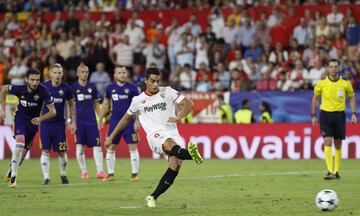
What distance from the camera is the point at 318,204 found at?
13.1m

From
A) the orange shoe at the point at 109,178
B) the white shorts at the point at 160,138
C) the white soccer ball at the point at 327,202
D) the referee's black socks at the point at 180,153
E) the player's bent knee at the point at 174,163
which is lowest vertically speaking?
the orange shoe at the point at 109,178

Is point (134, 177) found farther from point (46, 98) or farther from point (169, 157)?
point (169, 157)

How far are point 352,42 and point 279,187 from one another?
12735 mm

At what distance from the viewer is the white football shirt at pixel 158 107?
1452cm

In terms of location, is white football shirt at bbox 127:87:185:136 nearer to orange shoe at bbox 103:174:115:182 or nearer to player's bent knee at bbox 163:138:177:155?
player's bent knee at bbox 163:138:177:155

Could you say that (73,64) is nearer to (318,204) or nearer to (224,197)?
(224,197)

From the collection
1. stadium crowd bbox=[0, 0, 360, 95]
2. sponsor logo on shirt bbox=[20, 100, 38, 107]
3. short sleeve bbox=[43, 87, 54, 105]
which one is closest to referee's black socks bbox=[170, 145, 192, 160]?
short sleeve bbox=[43, 87, 54, 105]

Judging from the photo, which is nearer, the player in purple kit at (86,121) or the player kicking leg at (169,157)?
the player kicking leg at (169,157)

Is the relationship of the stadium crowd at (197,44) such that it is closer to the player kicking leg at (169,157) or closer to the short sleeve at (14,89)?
the short sleeve at (14,89)

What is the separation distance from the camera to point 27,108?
18.3 meters

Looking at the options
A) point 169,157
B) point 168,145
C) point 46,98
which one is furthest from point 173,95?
point 46,98

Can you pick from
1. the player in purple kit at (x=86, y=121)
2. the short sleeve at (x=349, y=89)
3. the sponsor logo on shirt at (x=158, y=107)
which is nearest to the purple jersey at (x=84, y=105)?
the player in purple kit at (x=86, y=121)

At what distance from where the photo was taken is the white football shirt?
1452 cm

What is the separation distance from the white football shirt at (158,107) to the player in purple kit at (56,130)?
5.03 metres
